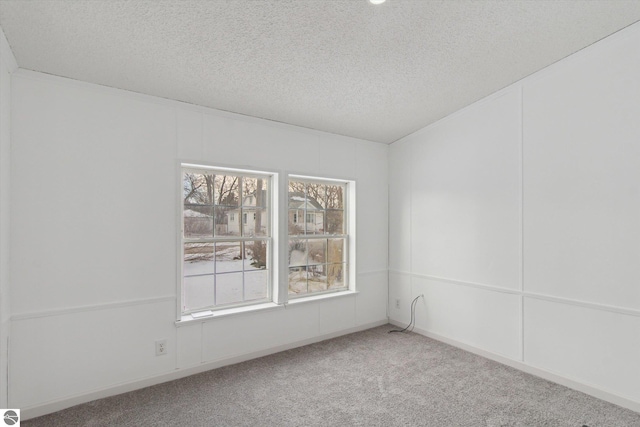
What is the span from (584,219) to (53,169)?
14.0 feet

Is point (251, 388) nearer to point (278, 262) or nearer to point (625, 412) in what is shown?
point (278, 262)

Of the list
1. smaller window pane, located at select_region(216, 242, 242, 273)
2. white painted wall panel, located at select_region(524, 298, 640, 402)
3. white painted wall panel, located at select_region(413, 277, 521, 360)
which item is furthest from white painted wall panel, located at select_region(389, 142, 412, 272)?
smaller window pane, located at select_region(216, 242, 242, 273)

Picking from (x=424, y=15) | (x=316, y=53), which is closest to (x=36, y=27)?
(x=316, y=53)

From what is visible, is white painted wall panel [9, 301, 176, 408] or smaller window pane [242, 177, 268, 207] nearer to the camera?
white painted wall panel [9, 301, 176, 408]

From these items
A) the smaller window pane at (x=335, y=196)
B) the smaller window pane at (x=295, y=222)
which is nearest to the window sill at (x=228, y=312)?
the smaller window pane at (x=295, y=222)

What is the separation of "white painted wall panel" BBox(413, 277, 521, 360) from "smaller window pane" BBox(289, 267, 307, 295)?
147 cm

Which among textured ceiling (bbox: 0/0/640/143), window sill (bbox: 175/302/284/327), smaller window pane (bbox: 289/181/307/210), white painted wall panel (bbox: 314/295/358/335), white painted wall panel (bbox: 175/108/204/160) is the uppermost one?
textured ceiling (bbox: 0/0/640/143)

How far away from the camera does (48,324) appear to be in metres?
2.33

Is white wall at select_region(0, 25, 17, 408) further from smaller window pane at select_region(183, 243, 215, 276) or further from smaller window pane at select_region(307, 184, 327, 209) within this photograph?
smaller window pane at select_region(307, 184, 327, 209)

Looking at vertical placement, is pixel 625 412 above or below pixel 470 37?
below

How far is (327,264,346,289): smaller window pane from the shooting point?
407 centimetres

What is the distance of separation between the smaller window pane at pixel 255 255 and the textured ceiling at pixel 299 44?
142 cm

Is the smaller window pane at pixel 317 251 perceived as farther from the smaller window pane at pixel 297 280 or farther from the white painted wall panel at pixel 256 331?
the white painted wall panel at pixel 256 331

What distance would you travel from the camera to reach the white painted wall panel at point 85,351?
2254 mm
